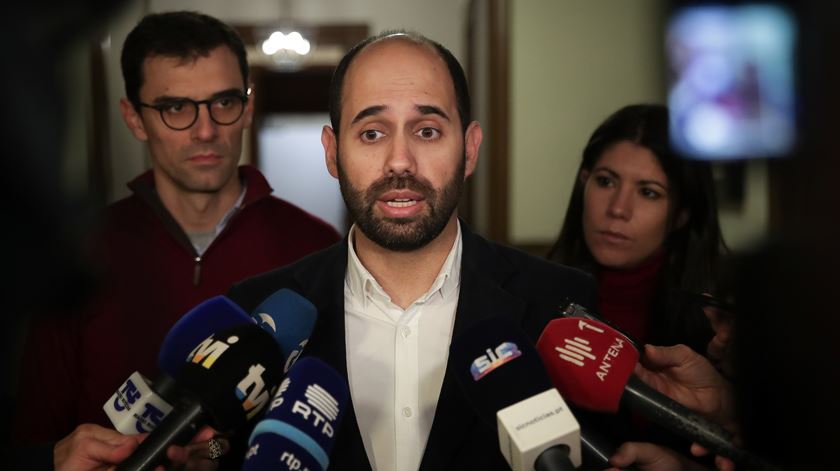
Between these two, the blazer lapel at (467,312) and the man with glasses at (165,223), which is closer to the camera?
the blazer lapel at (467,312)

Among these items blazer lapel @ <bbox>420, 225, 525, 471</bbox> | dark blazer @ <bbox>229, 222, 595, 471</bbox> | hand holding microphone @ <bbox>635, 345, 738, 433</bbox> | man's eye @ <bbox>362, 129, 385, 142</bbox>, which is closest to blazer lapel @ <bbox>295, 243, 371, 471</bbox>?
dark blazer @ <bbox>229, 222, 595, 471</bbox>

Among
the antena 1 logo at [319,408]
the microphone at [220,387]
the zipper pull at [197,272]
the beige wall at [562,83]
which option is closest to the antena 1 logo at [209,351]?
the microphone at [220,387]

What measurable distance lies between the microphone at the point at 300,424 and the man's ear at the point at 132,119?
85 cm

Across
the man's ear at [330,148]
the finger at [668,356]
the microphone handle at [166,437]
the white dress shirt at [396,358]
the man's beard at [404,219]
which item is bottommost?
the white dress shirt at [396,358]

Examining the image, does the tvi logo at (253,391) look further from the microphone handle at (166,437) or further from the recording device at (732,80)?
the recording device at (732,80)

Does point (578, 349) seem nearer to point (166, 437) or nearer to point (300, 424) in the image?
point (300, 424)

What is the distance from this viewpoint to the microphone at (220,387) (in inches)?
33.0

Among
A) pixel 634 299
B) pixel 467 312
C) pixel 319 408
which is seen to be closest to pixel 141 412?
pixel 319 408

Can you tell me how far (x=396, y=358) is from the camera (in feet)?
4.37

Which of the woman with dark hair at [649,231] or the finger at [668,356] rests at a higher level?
the woman with dark hair at [649,231]

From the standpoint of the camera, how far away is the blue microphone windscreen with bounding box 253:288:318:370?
1.10 metres

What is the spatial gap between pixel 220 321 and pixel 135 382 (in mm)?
167

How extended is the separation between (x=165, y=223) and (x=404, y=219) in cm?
55

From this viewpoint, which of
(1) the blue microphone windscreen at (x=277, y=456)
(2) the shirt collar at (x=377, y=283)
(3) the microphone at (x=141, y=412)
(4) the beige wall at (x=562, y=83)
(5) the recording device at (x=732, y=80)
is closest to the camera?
(5) the recording device at (x=732, y=80)
